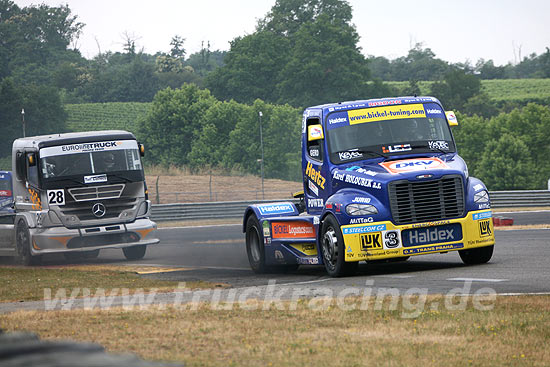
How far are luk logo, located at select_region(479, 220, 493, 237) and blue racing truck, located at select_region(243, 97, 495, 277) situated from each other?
0.05 feet

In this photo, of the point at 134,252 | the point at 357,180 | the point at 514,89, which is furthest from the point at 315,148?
the point at 514,89

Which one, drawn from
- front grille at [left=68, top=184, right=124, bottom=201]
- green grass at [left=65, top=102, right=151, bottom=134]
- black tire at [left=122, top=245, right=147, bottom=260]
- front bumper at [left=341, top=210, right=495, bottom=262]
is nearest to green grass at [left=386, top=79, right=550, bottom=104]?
green grass at [left=65, top=102, right=151, bottom=134]

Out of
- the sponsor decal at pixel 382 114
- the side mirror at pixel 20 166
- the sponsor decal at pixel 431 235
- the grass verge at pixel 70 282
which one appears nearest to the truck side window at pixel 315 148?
the sponsor decal at pixel 382 114

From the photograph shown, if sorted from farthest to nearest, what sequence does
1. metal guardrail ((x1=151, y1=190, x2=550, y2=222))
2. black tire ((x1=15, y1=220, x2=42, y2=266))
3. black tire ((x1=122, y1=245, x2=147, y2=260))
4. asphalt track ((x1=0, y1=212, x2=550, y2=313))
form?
metal guardrail ((x1=151, y1=190, x2=550, y2=222)), black tire ((x1=122, y1=245, x2=147, y2=260)), black tire ((x1=15, y1=220, x2=42, y2=266)), asphalt track ((x1=0, y1=212, x2=550, y2=313))

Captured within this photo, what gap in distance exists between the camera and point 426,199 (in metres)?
12.7

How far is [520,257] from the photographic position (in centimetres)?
1491

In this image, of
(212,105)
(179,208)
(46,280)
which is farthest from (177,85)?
(46,280)

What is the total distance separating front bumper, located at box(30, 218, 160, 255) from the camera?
19.7 meters

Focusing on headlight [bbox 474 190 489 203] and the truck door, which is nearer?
headlight [bbox 474 190 489 203]

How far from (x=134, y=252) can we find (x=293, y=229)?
26.3 ft

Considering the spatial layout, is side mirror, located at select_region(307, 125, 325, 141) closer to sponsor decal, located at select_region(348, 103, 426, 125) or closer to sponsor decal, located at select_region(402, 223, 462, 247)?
sponsor decal, located at select_region(348, 103, 426, 125)

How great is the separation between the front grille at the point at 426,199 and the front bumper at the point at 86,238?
9282mm

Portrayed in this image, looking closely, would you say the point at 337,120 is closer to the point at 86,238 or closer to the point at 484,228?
the point at 484,228

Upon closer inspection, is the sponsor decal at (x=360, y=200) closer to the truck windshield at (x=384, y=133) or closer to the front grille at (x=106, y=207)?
the truck windshield at (x=384, y=133)
